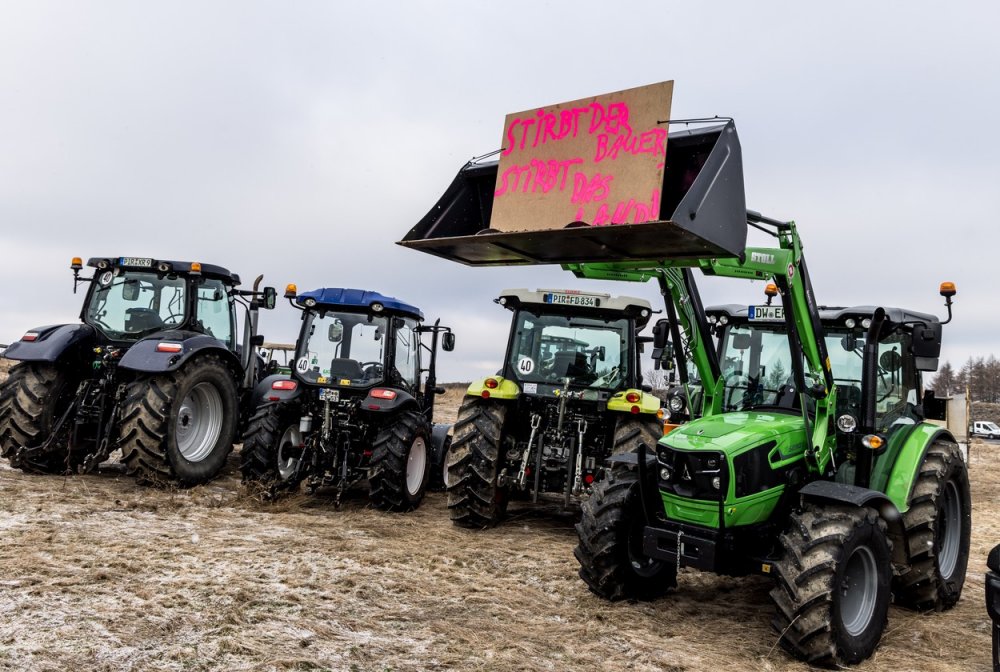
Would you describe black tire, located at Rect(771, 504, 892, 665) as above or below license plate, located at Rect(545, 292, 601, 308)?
below

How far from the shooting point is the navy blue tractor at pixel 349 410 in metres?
7.22

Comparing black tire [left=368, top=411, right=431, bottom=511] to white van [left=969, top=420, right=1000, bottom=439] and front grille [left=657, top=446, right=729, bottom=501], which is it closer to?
front grille [left=657, top=446, right=729, bottom=501]

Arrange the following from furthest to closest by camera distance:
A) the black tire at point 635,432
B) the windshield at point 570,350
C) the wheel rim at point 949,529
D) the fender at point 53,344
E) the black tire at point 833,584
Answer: the fender at point 53,344
the windshield at point 570,350
the black tire at point 635,432
the wheel rim at point 949,529
the black tire at point 833,584

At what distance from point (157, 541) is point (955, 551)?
5.55m

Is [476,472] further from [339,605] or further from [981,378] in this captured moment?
[981,378]

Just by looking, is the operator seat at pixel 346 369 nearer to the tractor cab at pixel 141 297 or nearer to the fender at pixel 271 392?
the fender at pixel 271 392

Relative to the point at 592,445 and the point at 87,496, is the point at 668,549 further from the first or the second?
the point at 87,496

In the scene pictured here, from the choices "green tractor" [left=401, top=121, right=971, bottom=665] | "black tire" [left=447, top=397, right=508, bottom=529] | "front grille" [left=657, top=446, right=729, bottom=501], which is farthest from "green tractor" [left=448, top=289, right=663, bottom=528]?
"front grille" [left=657, top=446, right=729, bottom=501]

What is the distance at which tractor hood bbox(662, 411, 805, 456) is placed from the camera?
4336 millimetres

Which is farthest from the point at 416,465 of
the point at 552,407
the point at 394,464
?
the point at 552,407

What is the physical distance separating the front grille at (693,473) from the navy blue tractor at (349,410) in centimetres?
326

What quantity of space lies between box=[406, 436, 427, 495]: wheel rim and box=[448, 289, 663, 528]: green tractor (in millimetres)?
734

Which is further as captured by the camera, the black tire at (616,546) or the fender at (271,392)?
the fender at (271,392)

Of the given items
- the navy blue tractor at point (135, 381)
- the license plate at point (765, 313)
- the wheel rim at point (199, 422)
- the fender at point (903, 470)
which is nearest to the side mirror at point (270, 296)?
the navy blue tractor at point (135, 381)
